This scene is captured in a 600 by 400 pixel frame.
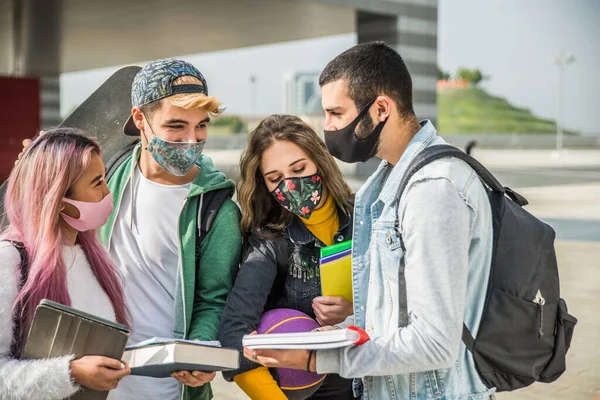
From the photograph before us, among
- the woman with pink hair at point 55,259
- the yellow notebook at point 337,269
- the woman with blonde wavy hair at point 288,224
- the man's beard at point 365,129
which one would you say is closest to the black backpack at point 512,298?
the man's beard at point 365,129

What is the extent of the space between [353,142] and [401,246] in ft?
1.55

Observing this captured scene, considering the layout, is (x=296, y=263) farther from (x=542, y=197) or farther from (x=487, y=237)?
(x=542, y=197)

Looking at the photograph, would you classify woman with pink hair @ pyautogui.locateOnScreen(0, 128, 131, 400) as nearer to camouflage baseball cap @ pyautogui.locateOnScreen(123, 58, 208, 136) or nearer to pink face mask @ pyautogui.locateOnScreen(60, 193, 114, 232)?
pink face mask @ pyautogui.locateOnScreen(60, 193, 114, 232)

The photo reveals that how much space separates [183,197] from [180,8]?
60.6ft

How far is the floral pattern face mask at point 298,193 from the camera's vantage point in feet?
9.30

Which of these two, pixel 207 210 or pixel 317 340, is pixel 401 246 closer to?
pixel 317 340

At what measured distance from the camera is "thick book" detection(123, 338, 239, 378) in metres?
2.07

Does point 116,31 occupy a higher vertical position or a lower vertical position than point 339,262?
higher

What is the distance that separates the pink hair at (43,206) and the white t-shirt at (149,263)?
46 cm

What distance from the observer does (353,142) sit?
2.39 m

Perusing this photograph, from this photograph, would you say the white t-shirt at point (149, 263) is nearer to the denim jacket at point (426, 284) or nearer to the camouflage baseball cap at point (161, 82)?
the camouflage baseball cap at point (161, 82)

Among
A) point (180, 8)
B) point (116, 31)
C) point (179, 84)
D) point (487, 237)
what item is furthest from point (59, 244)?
point (116, 31)

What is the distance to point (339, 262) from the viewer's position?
8.48ft

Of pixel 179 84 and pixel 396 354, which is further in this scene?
pixel 179 84
